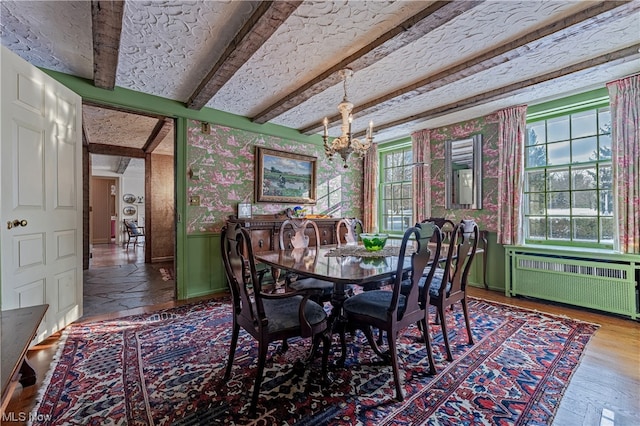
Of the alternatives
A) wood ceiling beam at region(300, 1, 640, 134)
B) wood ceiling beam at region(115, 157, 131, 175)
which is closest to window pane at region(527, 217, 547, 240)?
wood ceiling beam at region(300, 1, 640, 134)

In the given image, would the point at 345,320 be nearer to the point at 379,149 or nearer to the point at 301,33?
the point at 301,33

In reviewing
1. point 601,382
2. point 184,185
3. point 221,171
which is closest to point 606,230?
point 601,382

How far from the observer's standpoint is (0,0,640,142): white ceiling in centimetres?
195

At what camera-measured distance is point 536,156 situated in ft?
12.5

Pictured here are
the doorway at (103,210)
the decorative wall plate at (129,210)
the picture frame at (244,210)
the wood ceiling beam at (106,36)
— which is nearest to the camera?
the wood ceiling beam at (106,36)

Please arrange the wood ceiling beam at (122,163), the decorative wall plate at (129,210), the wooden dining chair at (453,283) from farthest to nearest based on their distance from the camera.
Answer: the decorative wall plate at (129,210)
the wood ceiling beam at (122,163)
the wooden dining chair at (453,283)

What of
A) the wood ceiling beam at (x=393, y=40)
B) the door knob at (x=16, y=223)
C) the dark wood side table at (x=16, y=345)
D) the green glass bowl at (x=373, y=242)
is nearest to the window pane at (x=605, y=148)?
the wood ceiling beam at (x=393, y=40)

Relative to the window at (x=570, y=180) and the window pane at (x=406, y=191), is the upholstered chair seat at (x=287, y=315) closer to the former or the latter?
the window at (x=570, y=180)

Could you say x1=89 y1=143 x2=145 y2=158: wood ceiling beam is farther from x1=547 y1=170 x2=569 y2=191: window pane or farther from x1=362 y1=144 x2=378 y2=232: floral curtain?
x1=547 y1=170 x2=569 y2=191: window pane

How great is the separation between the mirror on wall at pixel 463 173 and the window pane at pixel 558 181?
812mm

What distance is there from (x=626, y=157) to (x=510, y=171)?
1048mm

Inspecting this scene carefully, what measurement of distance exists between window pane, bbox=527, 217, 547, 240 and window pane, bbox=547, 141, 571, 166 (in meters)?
0.76

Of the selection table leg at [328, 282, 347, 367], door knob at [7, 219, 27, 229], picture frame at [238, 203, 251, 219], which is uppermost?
picture frame at [238, 203, 251, 219]

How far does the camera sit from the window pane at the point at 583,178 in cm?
335
